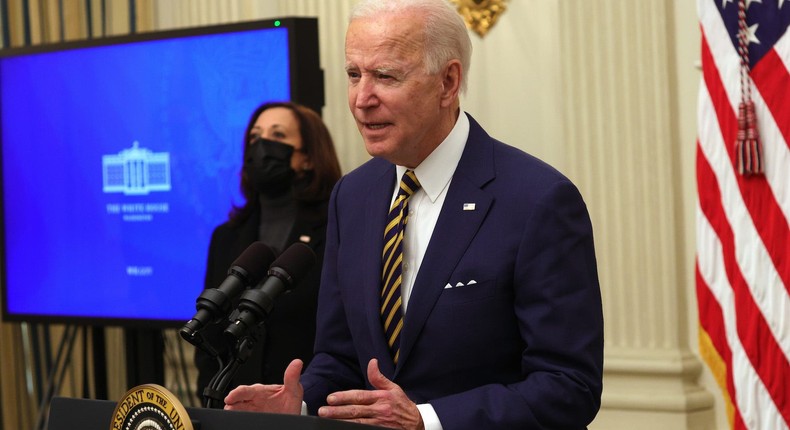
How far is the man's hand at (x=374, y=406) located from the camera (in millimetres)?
1972

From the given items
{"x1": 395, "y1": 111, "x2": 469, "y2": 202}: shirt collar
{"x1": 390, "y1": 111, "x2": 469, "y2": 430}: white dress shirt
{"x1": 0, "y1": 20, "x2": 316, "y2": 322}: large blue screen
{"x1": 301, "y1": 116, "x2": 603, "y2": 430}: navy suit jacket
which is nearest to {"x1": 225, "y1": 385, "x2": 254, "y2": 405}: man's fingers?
{"x1": 301, "y1": 116, "x2": 603, "y2": 430}: navy suit jacket

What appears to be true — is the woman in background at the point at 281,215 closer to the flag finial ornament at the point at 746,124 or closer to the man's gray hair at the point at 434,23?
the flag finial ornament at the point at 746,124

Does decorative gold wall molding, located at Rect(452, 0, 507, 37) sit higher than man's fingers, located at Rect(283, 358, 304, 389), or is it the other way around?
decorative gold wall molding, located at Rect(452, 0, 507, 37)

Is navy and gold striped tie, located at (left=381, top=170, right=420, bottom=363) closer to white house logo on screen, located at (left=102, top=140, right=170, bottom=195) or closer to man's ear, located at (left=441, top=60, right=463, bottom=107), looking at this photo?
man's ear, located at (left=441, top=60, right=463, bottom=107)

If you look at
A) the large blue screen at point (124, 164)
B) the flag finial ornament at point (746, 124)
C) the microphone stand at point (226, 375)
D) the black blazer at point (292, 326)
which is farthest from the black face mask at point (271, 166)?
the microphone stand at point (226, 375)

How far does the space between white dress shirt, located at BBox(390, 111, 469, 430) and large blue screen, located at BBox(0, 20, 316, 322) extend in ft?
7.93

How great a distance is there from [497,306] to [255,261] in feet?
1.62

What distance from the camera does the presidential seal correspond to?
1.82 meters

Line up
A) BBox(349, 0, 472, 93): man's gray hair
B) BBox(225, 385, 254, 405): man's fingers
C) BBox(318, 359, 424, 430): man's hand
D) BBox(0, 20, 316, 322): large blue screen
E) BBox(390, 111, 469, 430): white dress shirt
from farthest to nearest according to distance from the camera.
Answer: BBox(0, 20, 316, 322): large blue screen
BBox(390, 111, 469, 430): white dress shirt
BBox(349, 0, 472, 93): man's gray hair
BBox(225, 385, 254, 405): man's fingers
BBox(318, 359, 424, 430): man's hand

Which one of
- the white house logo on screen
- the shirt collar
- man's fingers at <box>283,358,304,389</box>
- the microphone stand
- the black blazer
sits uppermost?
the shirt collar

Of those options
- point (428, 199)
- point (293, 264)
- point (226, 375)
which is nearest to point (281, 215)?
point (428, 199)

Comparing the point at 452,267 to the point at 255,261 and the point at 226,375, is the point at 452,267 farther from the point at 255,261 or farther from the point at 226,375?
the point at 226,375

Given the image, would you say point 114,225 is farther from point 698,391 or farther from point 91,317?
point 698,391

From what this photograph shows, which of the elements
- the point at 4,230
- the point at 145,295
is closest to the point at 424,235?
the point at 145,295
